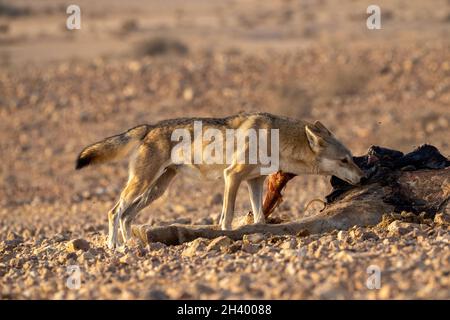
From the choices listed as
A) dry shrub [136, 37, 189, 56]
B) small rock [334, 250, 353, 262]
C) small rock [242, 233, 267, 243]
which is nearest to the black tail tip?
small rock [242, 233, 267, 243]

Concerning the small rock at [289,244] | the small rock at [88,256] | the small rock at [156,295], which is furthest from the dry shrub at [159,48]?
the small rock at [156,295]

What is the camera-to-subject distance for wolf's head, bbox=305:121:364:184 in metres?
10.8

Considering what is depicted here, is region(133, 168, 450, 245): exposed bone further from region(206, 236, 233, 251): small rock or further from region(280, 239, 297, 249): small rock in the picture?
region(280, 239, 297, 249): small rock

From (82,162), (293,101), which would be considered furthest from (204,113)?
(82,162)

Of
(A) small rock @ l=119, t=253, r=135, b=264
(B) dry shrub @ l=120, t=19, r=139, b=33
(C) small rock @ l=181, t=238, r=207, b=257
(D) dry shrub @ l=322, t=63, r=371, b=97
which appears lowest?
(A) small rock @ l=119, t=253, r=135, b=264

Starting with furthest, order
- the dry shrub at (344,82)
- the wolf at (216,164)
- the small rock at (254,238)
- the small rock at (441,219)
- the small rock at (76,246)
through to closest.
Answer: the dry shrub at (344,82)
the wolf at (216,164)
the small rock at (76,246)
the small rock at (441,219)
the small rock at (254,238)

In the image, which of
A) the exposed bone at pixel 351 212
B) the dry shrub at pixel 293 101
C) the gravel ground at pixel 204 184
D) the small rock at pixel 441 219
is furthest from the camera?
the dry shrub at pixel 293 101

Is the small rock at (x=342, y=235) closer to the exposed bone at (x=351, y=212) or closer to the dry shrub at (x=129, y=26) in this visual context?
the exposed bone at (x=351, y=212)

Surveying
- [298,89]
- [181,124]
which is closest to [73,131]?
[298,89]

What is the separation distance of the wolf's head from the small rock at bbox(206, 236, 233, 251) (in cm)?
168

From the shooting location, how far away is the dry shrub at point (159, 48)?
29539 millimetres

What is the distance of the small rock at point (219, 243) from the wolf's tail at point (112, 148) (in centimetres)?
173

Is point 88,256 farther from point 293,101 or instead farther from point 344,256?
point 293,101

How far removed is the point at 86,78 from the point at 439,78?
321 inches
